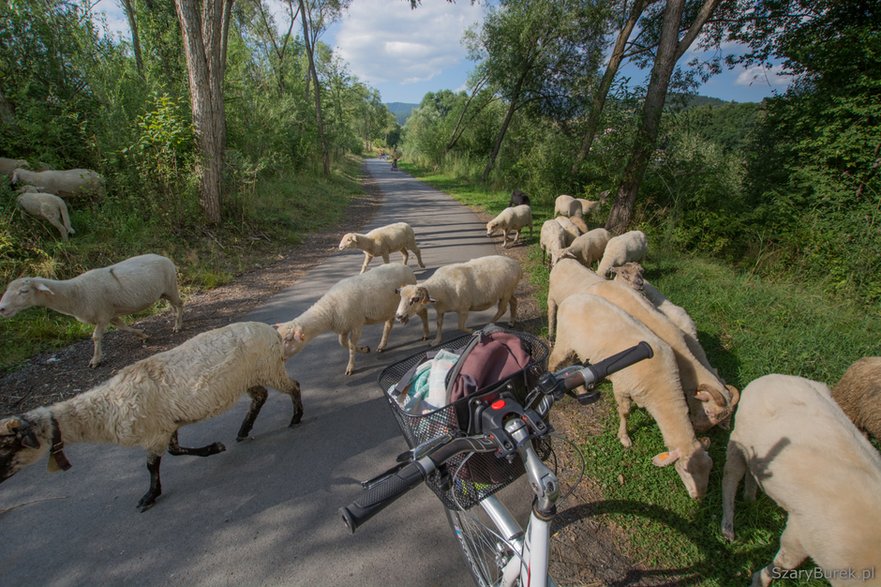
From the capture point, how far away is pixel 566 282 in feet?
A: 19.1

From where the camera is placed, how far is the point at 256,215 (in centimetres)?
1181

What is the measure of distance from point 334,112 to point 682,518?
33.9 metres

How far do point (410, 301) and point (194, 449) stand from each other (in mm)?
2947

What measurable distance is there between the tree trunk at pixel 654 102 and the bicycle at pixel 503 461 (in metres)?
9.60

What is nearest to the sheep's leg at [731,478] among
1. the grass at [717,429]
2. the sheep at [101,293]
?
the grass at [717,429]

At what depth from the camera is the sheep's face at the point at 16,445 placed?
263 centimetres

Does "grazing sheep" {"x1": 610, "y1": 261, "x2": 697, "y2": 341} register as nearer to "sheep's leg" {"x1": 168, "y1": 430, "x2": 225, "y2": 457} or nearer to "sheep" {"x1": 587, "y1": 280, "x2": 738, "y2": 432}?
"sheep" {"x1": 587, "y1": 280, "x2": 738, "y2": 432}

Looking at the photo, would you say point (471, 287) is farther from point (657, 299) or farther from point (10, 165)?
point (10, 165)

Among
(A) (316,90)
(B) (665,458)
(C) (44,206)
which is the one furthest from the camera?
(A) (316,90)

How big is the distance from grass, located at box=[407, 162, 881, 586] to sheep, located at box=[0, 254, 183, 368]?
6631mm

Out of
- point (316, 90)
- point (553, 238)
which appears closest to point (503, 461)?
point (553, 238)

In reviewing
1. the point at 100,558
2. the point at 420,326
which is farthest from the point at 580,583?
the point at 420,326

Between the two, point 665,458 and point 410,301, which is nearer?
point 665,458

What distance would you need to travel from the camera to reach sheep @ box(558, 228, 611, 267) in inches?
325
